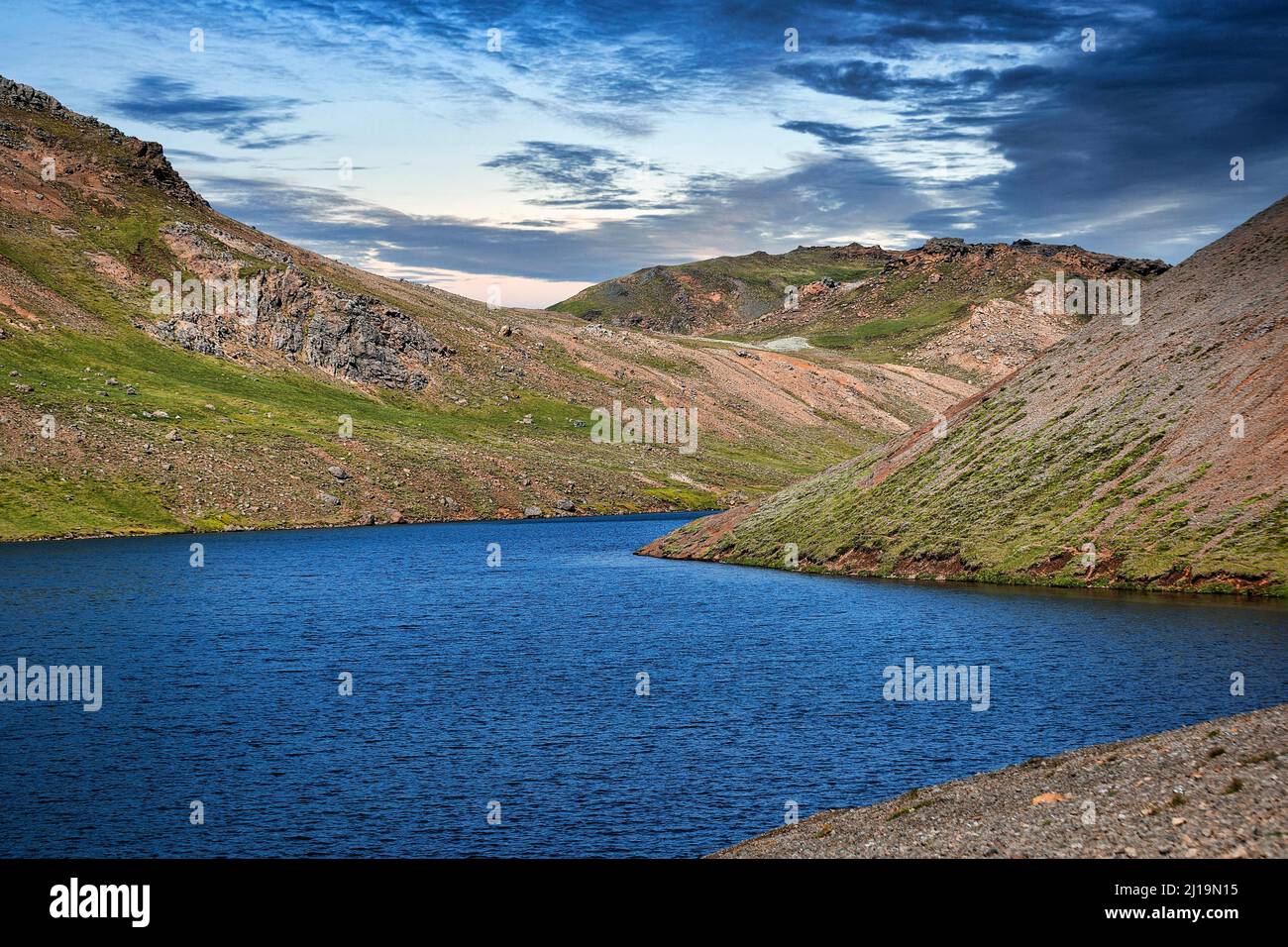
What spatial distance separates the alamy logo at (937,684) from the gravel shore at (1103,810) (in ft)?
50.8

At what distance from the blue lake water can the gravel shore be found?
12.5 feet

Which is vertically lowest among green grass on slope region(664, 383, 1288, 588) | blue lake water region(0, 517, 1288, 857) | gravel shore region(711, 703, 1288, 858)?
blue lake water region(0, 517, 1288, 857)

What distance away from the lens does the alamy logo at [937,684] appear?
4953 centimetres

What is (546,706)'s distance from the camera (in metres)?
50.9

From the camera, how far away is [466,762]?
4091cm

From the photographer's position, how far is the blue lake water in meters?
34.3

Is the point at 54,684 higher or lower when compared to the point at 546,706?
higher

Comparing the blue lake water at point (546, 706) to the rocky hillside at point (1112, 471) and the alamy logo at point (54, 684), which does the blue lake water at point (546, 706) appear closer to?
the alamy logo at point (54, 684)
